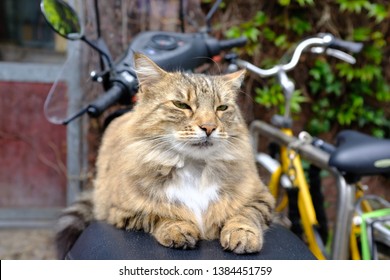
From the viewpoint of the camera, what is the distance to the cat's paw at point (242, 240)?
986 mm

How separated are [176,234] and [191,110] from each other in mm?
352

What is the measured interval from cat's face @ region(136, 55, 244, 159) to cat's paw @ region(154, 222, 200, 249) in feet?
0.66

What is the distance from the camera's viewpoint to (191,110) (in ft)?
3.68

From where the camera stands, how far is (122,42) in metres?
2.28

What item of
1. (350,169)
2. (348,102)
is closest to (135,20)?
(350,169)

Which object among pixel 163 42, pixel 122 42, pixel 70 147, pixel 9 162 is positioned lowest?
pixel 9 162

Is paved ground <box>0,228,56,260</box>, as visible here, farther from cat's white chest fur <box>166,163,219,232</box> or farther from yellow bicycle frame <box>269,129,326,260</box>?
cat's white chest fur <box>166,163,219,232</box>

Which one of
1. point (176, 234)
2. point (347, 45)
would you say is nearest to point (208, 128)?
point (176, 234)

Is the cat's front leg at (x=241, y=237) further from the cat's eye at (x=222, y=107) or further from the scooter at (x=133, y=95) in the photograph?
the cat's eye at (x=222, y=107)

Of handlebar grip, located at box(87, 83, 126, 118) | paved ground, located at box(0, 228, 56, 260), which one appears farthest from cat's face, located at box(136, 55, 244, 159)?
paved ground, located at box(0, 228, 56, 260)

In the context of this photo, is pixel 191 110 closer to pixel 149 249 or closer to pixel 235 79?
pixel 235 79

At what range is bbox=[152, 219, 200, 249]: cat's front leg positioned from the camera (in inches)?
39.4

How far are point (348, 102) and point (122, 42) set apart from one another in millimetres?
1899

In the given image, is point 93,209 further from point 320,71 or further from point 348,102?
point 348,102
